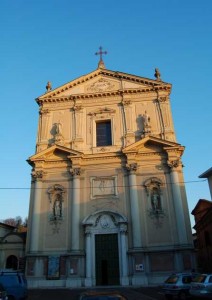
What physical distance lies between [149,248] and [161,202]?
3.22 m

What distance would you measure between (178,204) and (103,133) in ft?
27.6

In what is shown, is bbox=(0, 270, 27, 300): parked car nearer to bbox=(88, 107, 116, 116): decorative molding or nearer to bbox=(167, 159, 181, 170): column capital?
bbox=(167, 159, 181, 170): column capital

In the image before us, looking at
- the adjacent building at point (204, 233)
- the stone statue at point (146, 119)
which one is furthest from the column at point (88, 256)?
the adjacent building at point (204, 233)

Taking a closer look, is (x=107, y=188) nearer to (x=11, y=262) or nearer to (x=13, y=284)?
(x=11, y=262)

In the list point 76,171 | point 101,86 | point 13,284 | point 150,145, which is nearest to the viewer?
point 13,284

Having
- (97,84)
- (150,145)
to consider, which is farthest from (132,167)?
(97,84)

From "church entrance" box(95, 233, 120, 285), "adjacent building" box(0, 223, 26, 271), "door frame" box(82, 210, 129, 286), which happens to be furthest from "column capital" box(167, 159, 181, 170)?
"adjacent building" box(0, 223, 26, 271)

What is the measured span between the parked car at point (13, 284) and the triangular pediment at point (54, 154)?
10.9 metres

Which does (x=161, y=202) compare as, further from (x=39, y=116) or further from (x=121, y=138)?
(x=39, y=116)

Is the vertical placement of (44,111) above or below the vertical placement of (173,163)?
above

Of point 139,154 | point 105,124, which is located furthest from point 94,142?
point 139,154

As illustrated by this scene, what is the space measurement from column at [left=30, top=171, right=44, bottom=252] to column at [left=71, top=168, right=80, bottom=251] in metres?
2.49

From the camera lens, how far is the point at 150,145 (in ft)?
75.4

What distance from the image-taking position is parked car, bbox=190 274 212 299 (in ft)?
40.0
